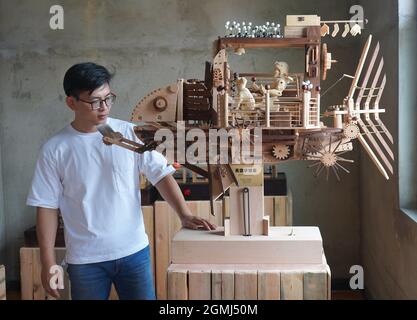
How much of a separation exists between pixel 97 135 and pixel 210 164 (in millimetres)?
437

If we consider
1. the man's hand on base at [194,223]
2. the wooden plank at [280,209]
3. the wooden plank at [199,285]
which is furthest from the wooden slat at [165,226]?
the wooden plank at [199,285]

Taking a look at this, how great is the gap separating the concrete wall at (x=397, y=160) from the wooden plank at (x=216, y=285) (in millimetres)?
1156

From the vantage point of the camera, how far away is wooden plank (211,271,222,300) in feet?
6.54

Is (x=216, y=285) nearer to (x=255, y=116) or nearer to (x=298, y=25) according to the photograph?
(x=255, y=116)

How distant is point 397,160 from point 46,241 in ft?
6.11

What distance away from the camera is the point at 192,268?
2029mm

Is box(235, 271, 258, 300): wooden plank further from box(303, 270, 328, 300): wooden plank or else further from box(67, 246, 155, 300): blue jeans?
box(67, 246, 155, 300): blue jeans

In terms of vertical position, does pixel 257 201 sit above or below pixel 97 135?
below

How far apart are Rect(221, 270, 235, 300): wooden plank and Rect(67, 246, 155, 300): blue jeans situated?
331 millimetres

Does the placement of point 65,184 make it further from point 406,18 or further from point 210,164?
point 406,18

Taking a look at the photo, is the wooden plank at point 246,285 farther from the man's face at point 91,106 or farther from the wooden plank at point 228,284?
the man's face at point 91,106

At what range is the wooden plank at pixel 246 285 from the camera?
6.50 feet

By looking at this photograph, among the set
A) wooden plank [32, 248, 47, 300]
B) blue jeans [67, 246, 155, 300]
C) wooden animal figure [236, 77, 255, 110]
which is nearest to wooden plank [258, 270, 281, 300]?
blue jeans [67, 246, 155, 300]
